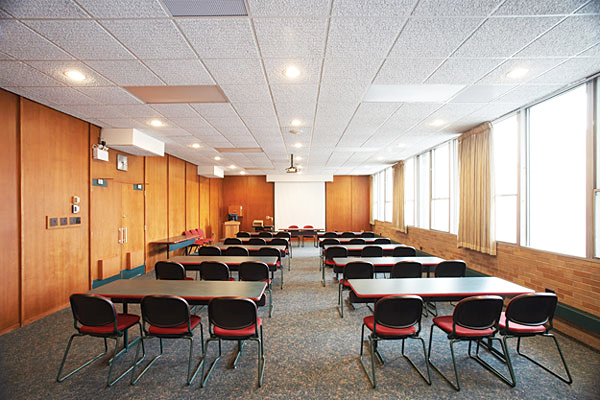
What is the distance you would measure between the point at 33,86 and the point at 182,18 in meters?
2.86

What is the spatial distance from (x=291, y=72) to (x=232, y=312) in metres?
2.73

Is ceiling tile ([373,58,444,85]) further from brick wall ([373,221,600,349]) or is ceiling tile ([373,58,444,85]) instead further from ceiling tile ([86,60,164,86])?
brick wall ([373,221,600,349])

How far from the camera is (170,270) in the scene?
4.18 metres

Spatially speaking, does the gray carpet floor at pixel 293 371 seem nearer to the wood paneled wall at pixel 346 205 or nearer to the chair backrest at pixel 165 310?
the chair backrest at pixel 165 310

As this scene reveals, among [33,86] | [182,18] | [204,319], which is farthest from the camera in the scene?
[204,319]

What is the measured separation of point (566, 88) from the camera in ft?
11.8

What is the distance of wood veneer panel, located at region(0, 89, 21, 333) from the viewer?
3631 mm

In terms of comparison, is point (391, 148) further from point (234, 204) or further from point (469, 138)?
point (234, 204)

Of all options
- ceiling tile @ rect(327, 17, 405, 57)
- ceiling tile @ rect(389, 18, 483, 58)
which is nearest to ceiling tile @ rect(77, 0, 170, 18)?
ceiling tile @ rect(327, 17, 405, 57)

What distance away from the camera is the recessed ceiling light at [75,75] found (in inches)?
124

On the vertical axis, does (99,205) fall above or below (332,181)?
below

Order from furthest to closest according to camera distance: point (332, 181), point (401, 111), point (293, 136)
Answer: point (332, 181) → point (293, 136) → point (401, 111)

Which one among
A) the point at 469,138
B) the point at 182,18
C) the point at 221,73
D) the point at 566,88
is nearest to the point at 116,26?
the point at 182,18

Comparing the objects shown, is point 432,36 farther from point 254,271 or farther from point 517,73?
point 254,271
